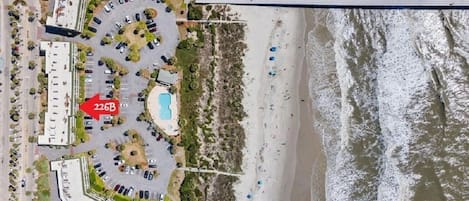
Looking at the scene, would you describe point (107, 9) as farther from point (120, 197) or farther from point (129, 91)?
point (120, 197)

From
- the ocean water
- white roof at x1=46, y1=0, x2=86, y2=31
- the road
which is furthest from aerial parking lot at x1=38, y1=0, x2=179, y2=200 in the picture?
the ocean water

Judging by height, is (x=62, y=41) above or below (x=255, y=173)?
above

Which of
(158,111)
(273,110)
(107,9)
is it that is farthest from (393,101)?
(107,9)

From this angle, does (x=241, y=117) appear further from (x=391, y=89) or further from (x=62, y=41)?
(x=62, y=41)

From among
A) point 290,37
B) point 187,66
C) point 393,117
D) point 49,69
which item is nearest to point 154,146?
point 187,66

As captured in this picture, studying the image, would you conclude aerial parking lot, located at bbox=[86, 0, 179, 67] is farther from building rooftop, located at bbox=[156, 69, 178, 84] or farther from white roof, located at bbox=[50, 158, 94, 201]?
white roof, located at bbox=[50, 158, 94, 201]

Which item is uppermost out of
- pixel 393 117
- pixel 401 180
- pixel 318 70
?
pixel 318 70

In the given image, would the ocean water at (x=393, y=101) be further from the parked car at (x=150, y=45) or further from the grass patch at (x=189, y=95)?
the parked car at (x=150, y=45)
